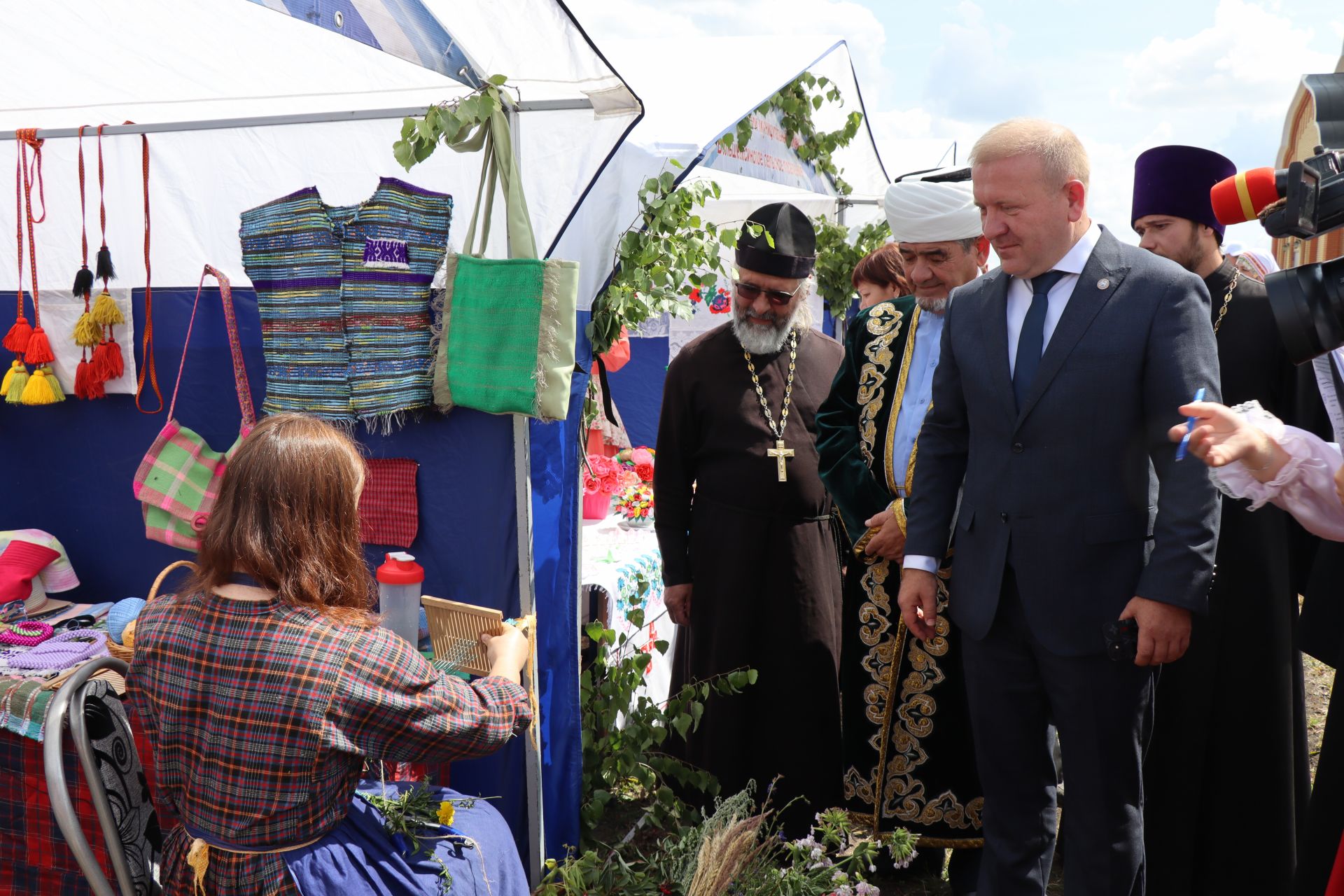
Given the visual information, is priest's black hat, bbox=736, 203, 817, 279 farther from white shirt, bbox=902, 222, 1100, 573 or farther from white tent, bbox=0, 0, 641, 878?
white shirt, bbox=902, 222, 1100, 573

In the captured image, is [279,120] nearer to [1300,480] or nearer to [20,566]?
[20,566]

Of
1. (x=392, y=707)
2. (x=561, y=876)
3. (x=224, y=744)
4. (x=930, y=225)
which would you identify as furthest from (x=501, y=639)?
(x=930, y=225)

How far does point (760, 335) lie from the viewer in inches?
133

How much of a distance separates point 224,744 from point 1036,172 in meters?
1.95

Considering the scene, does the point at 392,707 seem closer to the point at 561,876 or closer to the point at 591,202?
the point at 561,876

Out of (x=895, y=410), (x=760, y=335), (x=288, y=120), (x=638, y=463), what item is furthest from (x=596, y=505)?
(x=288, y=120)

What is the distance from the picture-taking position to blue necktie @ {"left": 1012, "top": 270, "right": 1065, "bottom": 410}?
7.34 feet

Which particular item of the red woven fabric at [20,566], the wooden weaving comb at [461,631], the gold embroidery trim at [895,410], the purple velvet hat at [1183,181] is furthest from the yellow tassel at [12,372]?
the purple velvet hat at [1183,181]

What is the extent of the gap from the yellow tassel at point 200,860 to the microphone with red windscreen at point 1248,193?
1987 millimetres

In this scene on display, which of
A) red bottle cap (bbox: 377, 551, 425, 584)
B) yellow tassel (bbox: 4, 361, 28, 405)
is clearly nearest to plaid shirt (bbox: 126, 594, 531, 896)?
red bottle cap (bbox: 377, 551, 425, 584)

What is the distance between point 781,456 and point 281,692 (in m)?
1.91

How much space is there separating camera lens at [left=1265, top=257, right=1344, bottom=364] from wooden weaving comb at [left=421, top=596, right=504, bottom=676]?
1.68m

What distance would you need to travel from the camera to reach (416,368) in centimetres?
265

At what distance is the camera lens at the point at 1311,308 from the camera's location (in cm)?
145
